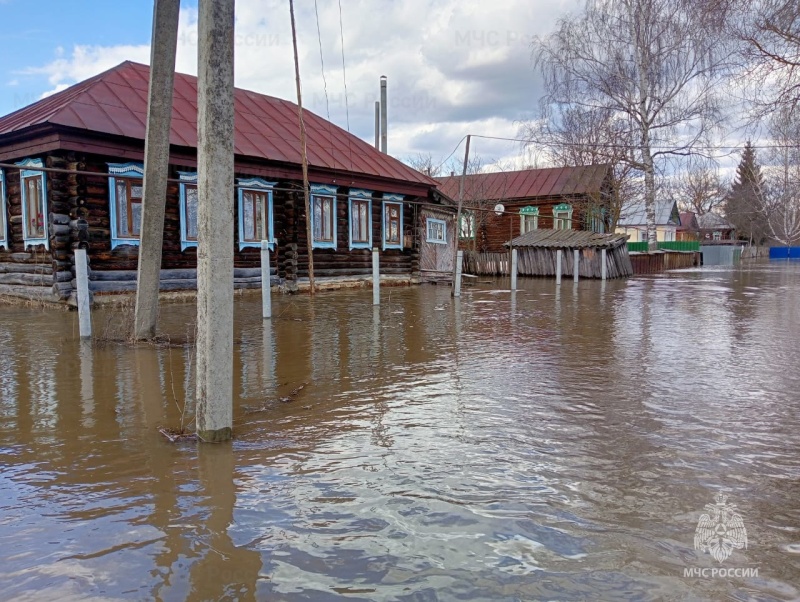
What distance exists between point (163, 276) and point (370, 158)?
9401 millimetres

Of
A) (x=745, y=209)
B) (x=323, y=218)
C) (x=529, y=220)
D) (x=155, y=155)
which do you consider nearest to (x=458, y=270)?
(x=323, y=218)

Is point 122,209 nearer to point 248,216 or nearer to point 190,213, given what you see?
point 190,213

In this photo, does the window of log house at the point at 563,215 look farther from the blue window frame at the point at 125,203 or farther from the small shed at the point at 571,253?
the blue window frame at the point at 125,203

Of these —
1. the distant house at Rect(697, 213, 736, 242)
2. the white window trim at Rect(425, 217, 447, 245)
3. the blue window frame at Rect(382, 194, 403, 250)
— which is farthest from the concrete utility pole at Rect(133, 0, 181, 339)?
the distant house at Rect(697, 213, 736, 242)

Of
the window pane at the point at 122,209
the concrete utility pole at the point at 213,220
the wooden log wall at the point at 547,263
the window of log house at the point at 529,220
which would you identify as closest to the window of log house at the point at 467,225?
the wooden log wall at the point at 547,263

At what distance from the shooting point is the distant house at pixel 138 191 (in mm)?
13109

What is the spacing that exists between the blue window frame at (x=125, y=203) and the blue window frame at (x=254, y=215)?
2.96 meters

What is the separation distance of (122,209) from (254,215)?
3893 mm

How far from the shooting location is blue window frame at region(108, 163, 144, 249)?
13781mm

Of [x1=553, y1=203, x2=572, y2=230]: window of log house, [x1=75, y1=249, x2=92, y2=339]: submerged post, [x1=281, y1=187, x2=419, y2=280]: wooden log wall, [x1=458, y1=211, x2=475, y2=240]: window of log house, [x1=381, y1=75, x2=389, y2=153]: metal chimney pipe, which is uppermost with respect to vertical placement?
[x1=381, y1=75, x2=389, y2=153]: metal chimney pipe

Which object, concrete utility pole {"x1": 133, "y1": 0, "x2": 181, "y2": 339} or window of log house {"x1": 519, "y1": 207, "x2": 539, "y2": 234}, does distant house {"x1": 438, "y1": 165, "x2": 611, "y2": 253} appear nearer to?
window of log house {"x1": 519, "y1": 207, "x2": 539, "y2": 234}

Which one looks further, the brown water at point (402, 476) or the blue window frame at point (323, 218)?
the blue window frame at point (323, 218)

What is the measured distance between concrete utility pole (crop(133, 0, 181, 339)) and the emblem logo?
24.0 feet

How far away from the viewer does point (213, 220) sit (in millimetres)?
4500
